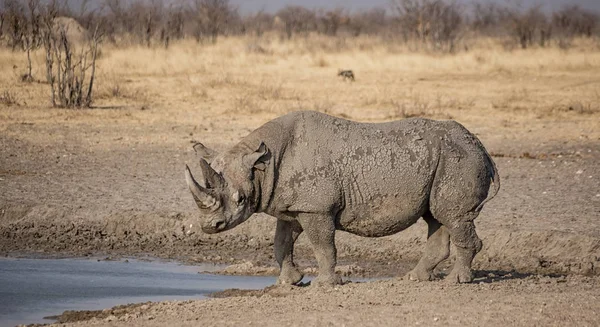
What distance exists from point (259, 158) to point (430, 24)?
110ft

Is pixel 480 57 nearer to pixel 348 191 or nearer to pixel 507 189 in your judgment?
pixel 507 189

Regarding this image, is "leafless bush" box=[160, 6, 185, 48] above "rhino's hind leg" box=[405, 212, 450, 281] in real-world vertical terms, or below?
below

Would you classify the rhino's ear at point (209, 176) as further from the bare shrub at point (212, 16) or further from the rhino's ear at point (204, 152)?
the bare shrub at point (212, 16)

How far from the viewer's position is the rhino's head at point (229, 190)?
7.67 metres

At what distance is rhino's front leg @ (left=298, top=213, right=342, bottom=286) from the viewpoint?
7.95 m

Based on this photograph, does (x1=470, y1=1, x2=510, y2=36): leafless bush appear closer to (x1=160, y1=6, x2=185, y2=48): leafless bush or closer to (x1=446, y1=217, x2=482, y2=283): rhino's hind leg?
(x1=160, y1=6, x2=185, y2=48): leafless bush

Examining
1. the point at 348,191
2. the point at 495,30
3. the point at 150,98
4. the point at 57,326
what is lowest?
the point at 495,30

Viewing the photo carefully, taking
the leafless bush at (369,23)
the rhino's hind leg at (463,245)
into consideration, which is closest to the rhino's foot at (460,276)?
the rhino's hind leg at (463,245)

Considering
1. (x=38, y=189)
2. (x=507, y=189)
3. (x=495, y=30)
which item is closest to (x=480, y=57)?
(x=507, y=189)

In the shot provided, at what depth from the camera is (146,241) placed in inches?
421

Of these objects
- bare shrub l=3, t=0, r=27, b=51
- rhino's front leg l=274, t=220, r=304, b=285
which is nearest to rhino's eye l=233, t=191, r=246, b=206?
rhino's front leg l=274, t=220, r=304, b=285

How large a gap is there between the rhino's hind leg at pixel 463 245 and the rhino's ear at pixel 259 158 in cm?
155

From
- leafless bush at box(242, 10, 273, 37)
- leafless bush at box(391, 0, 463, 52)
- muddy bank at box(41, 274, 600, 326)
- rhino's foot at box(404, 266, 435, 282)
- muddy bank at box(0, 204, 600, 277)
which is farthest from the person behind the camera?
leafless bush at box(242, 10, 273, 37)

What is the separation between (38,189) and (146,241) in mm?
2382
